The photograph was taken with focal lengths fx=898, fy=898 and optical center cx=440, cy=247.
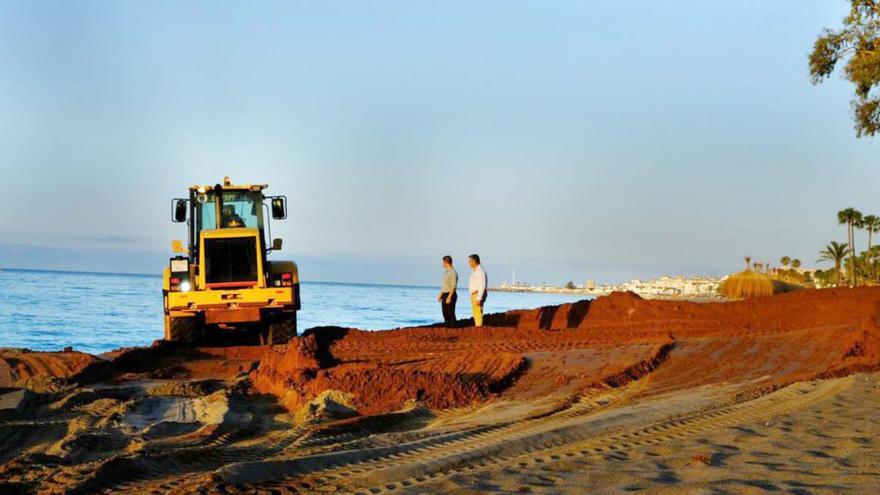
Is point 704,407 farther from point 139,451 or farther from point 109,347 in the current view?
point 109,347

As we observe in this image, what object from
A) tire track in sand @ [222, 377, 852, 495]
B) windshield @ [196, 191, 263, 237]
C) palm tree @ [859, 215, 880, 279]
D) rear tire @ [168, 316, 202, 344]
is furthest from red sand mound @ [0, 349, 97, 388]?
palm tree @ [859, 215, 880, 279]

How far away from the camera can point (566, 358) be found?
559 inches

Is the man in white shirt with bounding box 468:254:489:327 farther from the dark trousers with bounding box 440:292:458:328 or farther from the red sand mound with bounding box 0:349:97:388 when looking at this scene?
the red sand mound with bounding box 0:349:97:388

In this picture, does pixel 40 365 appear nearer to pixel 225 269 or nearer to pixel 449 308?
pixel 225 269

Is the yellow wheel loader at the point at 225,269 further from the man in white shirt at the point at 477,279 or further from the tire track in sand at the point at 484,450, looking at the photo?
the tire track in sand at the point at 484,450

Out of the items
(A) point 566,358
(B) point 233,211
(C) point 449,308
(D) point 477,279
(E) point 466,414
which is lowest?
(E) point 466,414

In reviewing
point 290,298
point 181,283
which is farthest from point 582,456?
point 181,283

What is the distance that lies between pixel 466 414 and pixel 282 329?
9.38 metres

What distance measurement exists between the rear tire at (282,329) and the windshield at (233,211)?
2.03m

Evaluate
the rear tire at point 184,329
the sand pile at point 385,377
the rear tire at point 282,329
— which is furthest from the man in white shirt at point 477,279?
the rear tire at point 184,329

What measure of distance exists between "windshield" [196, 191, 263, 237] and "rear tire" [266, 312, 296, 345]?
6.65 feet

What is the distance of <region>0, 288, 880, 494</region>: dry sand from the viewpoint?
606cm

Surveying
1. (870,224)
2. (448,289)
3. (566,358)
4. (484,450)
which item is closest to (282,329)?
(448,289)

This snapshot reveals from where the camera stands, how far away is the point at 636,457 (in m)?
6.58
